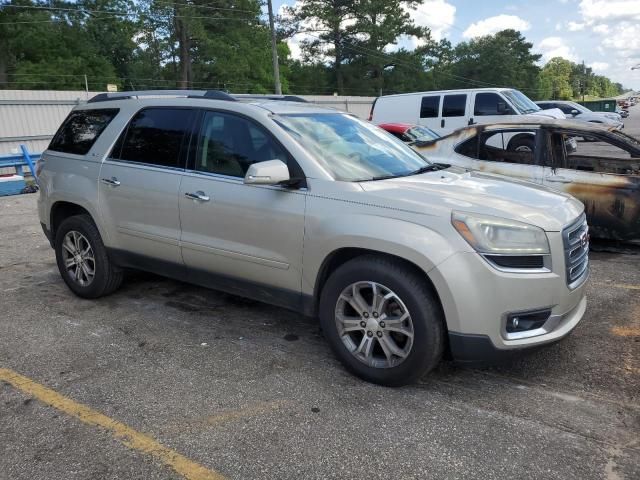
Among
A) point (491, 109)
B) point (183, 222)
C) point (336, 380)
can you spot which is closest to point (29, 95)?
point (491, 109)

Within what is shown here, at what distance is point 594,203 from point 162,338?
16.4ft

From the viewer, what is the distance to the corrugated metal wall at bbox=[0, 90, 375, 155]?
18094 mm

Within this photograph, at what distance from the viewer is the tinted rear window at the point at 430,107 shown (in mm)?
15328

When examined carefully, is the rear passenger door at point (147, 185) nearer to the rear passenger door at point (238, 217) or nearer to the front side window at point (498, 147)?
the rear passenger door at point (238, 217)

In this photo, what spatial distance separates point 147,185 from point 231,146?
0.86 m

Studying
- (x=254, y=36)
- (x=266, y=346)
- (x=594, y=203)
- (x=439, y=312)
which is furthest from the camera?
(x=254, y=36)

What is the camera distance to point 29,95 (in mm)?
19594

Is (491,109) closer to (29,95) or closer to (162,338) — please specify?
(162,338)

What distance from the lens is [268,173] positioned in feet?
11.5

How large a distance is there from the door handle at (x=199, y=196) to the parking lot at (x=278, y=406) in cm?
107

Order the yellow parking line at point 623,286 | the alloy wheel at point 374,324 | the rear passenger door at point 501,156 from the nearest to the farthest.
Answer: the alloy wheel at point 374,324
the yellow parking line at point 623,286
the rear passenger door at point 501,156

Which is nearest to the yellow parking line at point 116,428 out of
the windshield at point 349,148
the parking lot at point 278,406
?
the parking lot at point 278,406

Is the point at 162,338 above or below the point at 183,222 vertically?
below

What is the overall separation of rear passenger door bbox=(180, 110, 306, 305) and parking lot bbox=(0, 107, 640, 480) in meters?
0.52
